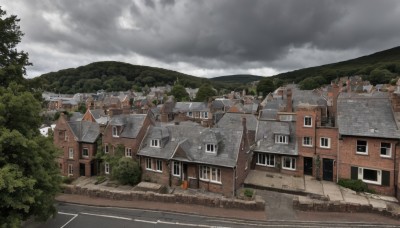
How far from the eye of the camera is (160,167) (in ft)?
90.8

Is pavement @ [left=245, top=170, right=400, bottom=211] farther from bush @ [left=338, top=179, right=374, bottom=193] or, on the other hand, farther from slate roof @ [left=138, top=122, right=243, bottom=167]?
slate roof @ [left=138, top=122, right=243, bottom=167]

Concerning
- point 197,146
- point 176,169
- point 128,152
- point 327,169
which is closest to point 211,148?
point 197,146

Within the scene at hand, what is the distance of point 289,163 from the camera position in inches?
1115

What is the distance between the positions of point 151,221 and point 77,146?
19.7m

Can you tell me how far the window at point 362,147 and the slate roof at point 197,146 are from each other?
11.5 meters

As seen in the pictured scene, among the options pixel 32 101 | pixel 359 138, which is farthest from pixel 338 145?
pixel 32 101

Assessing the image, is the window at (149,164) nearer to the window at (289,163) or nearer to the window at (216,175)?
the window at (216,175)

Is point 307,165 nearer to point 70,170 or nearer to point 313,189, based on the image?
point 313,189

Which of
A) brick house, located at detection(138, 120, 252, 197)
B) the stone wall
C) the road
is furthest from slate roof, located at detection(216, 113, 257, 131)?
the road

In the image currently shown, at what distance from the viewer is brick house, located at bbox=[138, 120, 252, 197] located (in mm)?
24500

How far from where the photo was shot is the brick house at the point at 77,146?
3262cm

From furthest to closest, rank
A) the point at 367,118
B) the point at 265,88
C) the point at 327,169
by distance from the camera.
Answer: the point at 265,88 → the point at 327,169 → the point at 367,118

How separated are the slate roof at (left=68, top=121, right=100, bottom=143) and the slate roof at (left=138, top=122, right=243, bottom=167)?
8005 millimetres

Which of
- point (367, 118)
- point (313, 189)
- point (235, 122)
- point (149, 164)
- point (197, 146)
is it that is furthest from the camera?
point (235, 122)
